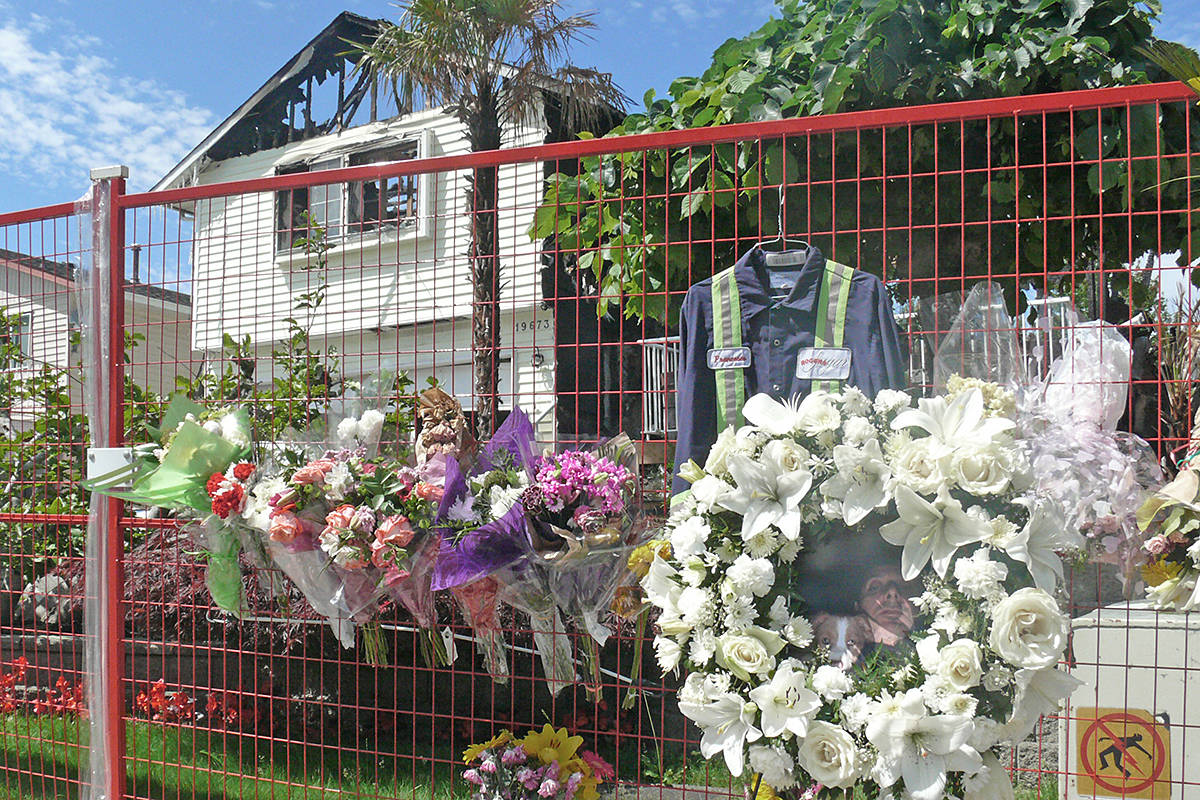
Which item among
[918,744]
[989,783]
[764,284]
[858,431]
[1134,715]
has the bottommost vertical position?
[1134,715]

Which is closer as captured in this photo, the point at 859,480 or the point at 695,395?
the point at 859,480

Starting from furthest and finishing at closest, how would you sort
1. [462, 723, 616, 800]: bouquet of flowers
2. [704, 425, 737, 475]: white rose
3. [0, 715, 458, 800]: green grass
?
[0, 715, 458, 800]: green grass < [462, 723, 616, 800]: bouquet of flowers < [704, 425, 737, 475]: white rose

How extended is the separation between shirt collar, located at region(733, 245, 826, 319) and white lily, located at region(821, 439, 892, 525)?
2.50 ft

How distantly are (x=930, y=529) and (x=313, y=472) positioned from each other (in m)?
1.65

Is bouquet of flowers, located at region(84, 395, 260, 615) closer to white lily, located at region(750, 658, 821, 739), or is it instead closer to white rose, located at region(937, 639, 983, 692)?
white lily, located at region(750, 658, 821, 739)

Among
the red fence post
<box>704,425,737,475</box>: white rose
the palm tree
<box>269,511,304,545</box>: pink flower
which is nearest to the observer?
<box>704,425,737,475</box>: white rose

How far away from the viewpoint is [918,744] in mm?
1811

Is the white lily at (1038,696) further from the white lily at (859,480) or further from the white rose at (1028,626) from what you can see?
the white lily at (859,480)

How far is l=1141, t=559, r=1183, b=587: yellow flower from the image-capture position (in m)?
2.24

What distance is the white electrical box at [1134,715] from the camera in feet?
9.80

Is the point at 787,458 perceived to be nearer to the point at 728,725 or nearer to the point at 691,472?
the point at 691,472

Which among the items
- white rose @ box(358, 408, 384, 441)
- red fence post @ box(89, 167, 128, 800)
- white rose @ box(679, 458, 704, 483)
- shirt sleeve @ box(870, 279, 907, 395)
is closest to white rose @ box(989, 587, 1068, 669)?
white rose @ box(679, 458, 704, 483)

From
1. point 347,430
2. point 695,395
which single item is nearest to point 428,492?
point 347,430

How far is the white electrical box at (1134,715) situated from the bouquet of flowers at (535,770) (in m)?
1.45
